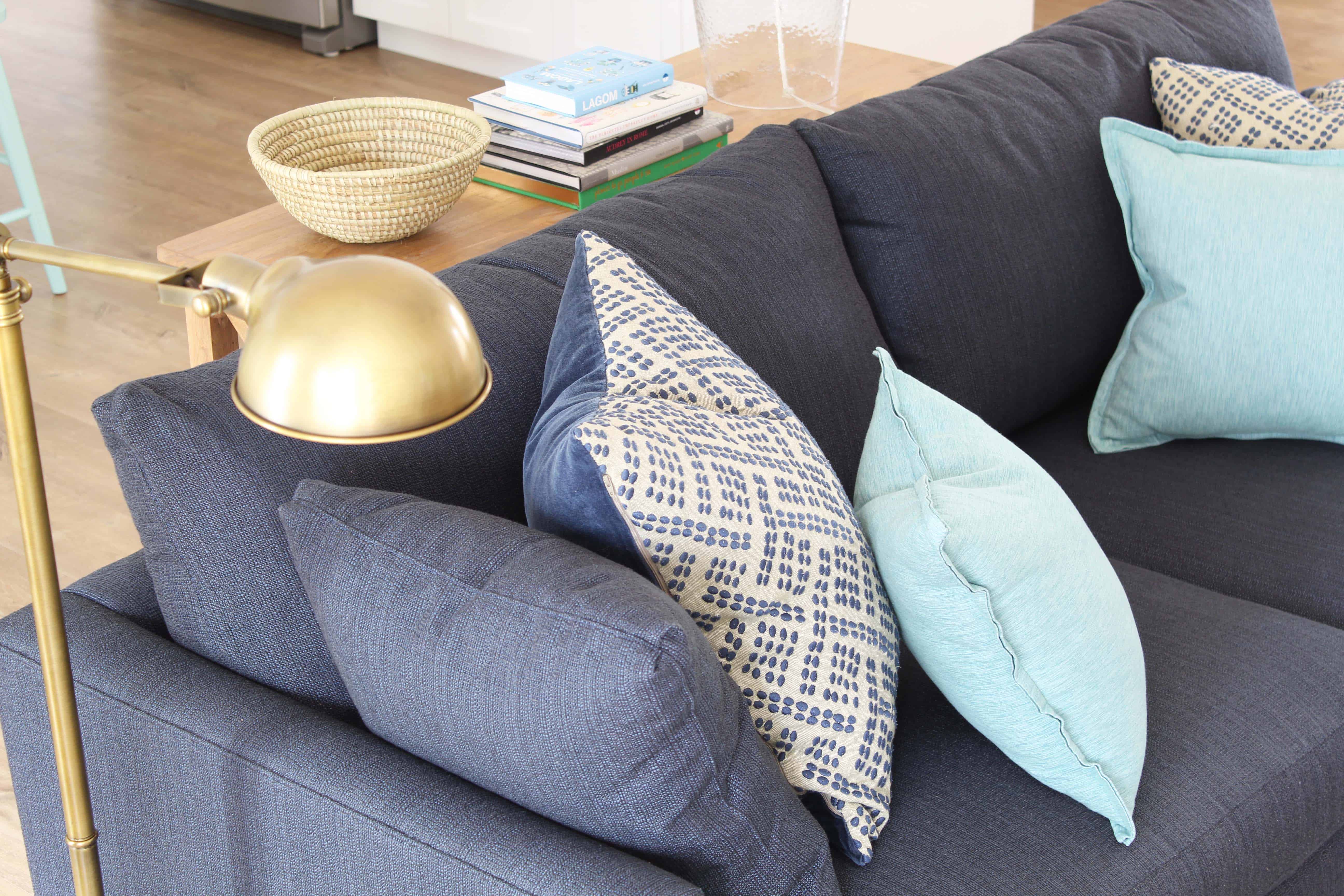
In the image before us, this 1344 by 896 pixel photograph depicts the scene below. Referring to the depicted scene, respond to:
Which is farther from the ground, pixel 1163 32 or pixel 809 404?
pixel 1163 32

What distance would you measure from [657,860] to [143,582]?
54cm

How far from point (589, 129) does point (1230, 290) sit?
2.92 feet

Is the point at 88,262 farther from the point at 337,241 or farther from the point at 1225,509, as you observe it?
the point at 1225,509

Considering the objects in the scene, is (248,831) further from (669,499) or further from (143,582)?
(669,499)

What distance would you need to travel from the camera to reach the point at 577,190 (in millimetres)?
1778

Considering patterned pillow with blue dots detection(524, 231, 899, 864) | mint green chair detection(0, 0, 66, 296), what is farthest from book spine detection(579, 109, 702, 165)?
mint green chair detection(0, 0, 66, 296)

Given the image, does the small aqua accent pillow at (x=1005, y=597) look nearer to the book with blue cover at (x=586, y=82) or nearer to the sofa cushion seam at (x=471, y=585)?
the sofa cushion seam at (x=471, y=585)

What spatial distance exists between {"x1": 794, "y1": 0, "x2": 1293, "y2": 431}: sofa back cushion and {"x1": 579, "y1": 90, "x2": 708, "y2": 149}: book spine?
34 cm

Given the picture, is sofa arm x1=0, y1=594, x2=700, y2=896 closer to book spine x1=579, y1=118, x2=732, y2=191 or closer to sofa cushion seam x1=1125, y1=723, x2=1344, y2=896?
sofa cushion seam x1=1125, y1=723, x2=1344, y2=896

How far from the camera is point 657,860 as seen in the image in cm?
83

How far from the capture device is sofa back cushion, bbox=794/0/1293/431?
156cm

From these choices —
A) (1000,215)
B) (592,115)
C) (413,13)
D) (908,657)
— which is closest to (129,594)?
(908,657)

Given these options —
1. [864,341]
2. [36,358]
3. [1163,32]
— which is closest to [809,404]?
[864,341]

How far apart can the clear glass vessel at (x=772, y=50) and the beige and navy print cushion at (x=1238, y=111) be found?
556 millimetres
